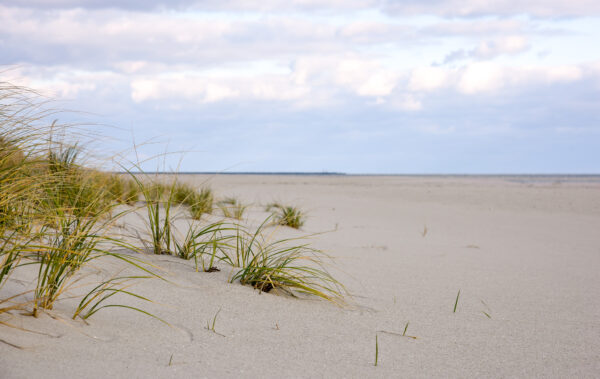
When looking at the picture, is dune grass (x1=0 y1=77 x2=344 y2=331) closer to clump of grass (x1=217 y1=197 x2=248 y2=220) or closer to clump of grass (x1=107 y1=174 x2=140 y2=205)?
clump of grass (x1=217 y1=197 x2=248 y2=220)

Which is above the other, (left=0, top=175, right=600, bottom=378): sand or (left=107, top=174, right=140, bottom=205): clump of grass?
(left=107, top=174, right=140, bottom=205): clump of grass

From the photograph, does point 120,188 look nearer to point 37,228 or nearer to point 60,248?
point 37,228

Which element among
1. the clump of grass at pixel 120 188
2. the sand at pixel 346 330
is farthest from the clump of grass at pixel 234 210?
the sand at pixel 346 330

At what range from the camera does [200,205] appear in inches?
148

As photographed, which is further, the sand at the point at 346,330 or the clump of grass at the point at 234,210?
the clump of grass at the point at 234,210

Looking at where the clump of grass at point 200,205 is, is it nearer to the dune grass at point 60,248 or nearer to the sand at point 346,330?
the dune grass at point 60,248

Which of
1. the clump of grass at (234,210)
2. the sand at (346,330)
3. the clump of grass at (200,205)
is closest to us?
the sand at (346,330)

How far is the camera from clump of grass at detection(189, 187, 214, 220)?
378 cm

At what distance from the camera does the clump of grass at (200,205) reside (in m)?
3.78

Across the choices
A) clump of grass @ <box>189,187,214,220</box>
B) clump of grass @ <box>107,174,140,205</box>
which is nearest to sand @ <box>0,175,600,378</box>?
clump of grass @ <box>189,187,214,220</box>

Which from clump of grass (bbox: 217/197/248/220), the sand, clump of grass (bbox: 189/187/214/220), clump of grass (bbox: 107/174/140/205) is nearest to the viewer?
the sand

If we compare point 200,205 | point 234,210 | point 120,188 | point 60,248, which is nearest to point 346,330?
point 60,248

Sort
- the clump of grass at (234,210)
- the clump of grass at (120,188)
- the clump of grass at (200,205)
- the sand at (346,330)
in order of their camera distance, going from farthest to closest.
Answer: the clump of grass at (120,188), the clump of grass at (234,210), the clump of grass at (200,205), the sand at (346,330)

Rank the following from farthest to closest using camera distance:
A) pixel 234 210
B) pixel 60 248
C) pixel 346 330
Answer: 1. pixel 234 210
2. pixel 346 330
3. pixel 60 248
